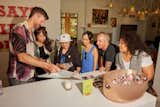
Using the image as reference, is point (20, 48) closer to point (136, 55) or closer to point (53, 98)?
point (53, 98)

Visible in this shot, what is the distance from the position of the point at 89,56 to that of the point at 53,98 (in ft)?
4.44

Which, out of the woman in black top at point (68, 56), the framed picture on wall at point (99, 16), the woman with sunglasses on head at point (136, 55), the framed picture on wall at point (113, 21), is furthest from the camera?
the framed picture on wall at point (113, 21)

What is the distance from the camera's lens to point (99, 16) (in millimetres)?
7535

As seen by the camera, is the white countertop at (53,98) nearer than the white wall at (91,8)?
Yes

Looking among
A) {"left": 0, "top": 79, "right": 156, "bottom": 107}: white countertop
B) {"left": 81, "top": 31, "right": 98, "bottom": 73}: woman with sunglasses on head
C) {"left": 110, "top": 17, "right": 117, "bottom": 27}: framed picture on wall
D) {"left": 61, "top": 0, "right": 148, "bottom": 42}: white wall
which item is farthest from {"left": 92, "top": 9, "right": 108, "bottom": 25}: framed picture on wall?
{"left": 0, "top": 79, "right": 156, "bottom": 107}: white countertop

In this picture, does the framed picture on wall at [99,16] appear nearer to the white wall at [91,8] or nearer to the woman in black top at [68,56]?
the white wall at [91,8]

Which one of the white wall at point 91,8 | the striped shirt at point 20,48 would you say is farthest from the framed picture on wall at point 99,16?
the striped shirt at point 20,48

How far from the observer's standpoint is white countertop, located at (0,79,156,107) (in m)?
1.36

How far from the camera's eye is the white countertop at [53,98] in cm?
136

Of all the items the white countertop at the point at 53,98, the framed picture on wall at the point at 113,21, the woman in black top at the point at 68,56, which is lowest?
the white countertop at the point at 53,98

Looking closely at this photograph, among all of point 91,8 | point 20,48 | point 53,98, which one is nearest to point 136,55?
point 53,98

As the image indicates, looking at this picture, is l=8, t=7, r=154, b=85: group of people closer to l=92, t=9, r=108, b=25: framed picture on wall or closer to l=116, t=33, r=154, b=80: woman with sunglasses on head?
l=116, t=33, r=154, b=80: woman with sunglasses on head

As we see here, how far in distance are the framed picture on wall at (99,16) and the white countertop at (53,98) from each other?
19.9 feet

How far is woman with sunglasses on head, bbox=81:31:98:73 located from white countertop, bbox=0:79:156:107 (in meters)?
1.10
